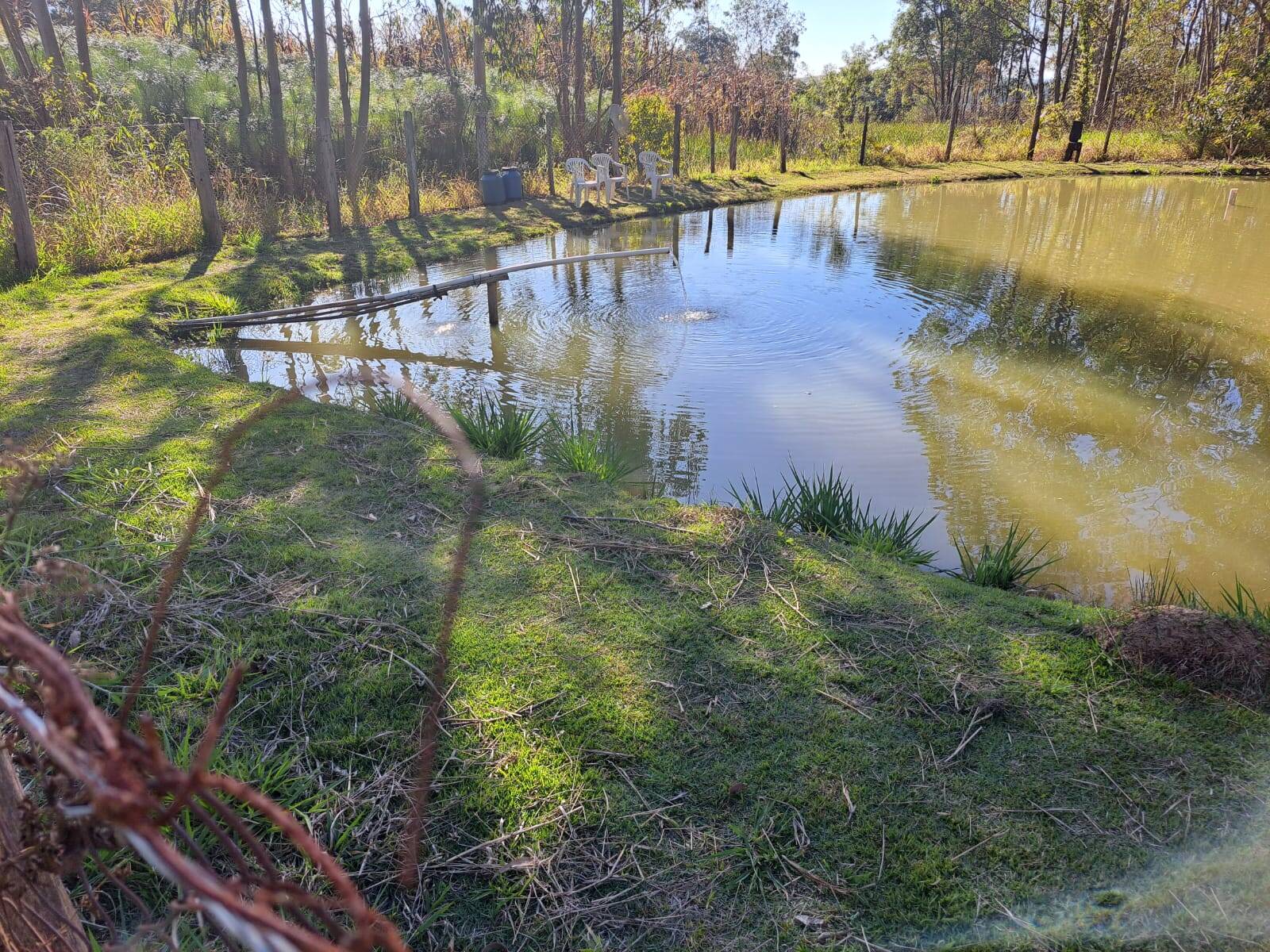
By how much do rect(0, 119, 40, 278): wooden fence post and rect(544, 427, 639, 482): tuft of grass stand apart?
627 centimetres

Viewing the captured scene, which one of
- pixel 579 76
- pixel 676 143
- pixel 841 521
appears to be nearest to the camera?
pixel 841 521

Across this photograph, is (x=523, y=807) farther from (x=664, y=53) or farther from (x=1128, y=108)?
(x=1128, y=108)

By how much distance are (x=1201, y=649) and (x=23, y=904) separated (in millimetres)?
3254

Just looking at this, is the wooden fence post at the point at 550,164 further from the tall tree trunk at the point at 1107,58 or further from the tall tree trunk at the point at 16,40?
the tall tree trunk at the point at 1107,58

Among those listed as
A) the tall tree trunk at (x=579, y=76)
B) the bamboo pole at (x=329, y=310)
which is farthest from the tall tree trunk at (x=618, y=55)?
→ the bamboo pole at (x=329, y=310)

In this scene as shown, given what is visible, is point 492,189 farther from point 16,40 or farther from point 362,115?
point 16,40

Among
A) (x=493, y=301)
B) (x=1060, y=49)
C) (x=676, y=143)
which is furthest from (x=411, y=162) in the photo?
(x=1060, y=49)

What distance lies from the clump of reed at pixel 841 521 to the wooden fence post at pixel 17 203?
24.9 feet

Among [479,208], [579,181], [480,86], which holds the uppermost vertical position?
[480,86]

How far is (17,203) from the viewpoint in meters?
7.52

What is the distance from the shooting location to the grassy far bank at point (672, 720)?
200cm

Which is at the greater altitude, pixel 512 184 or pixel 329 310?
pixel 512 184

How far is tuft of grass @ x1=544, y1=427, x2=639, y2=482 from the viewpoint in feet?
14.7

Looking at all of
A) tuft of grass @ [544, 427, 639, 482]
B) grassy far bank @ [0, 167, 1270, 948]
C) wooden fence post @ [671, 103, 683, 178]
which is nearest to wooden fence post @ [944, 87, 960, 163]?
wooden fence post @ [671, 103, 683, 178]
